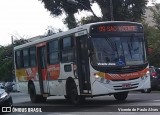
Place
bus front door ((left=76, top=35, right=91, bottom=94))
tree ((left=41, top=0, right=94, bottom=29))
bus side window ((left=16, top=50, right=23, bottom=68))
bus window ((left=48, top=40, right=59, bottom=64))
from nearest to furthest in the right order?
1. bus front door ((left=76, top=35, right=91, bottom=94))
2. bus window ((left=48, top=40, right=59, bottom=64))
3. bus side window ((left=16, top=50, right=23, bottom=68))
4. tree ((left=41, top=0, right=94, bottom=29))

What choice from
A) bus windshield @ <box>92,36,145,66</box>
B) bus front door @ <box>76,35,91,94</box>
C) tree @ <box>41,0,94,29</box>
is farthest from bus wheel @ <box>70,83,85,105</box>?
tree @ <box>41,0,94,29</box>

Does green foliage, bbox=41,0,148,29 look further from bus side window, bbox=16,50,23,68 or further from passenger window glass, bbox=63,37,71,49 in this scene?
passenger window glass, bbox=63,37,71,49

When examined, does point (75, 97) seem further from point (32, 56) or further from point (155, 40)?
point (155, 40)

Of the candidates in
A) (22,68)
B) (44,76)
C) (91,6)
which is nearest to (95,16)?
(91,6)

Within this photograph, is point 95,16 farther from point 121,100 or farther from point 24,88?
point 121,100

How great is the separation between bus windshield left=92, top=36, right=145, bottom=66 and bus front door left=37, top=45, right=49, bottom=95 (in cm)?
482

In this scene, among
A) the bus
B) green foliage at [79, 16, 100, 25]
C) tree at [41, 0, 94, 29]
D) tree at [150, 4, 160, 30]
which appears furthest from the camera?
tree at [41, 0, 94, 29]

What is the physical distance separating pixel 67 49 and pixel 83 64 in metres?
1.50

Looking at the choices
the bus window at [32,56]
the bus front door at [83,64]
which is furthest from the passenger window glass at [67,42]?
the bus window at [32,56]

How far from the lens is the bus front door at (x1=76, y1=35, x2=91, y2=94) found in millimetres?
16311

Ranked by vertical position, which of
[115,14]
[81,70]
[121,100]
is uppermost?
[115,14]

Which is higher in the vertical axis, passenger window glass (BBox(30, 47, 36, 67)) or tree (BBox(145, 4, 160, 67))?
tree (BBox(145, 4, 160, 67))

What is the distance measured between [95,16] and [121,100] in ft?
82.0

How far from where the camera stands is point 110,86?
1605cm
